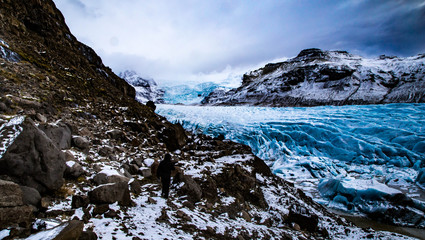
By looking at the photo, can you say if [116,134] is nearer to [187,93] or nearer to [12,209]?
[12,209]

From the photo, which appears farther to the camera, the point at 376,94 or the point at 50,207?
the point at 376,94

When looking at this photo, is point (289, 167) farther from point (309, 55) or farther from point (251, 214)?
point (309, 55)

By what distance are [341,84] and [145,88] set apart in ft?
363

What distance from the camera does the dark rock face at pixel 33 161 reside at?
339 centimetres

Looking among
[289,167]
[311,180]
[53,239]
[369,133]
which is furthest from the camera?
[369,133]

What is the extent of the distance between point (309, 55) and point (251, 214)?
8423cm

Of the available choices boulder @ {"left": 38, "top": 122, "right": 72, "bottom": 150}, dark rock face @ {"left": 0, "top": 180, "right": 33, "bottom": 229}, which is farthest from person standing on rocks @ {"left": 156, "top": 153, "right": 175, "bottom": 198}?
dark rock face @ {"left": 0, "top": 180, "right": 33, "bottom": 229}

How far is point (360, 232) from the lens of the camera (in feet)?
29.5

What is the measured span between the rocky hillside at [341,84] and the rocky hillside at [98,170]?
4743 cm

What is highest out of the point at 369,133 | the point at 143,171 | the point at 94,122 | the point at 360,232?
the point at 94,122

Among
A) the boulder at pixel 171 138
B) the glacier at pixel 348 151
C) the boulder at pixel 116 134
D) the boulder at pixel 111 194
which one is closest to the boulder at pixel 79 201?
the boulder at pixel 111 194

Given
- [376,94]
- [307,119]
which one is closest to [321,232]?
[307,119]

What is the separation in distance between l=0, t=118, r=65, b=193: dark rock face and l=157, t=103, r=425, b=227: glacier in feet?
51.2

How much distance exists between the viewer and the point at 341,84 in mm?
53312
